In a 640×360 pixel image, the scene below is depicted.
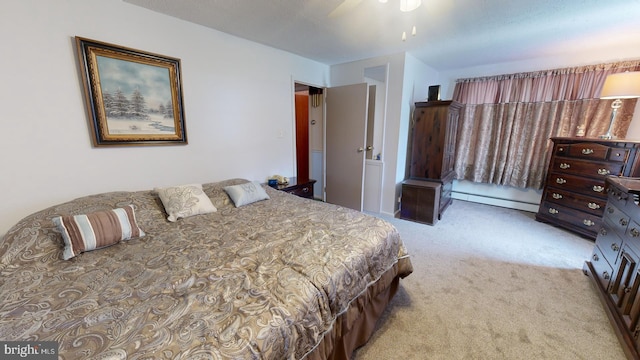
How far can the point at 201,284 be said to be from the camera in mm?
1096

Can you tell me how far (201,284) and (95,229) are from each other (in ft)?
2.96

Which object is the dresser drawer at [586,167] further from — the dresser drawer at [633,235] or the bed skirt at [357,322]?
the bed skirt at [357,322]

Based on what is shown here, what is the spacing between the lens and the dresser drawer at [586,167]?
103 inches

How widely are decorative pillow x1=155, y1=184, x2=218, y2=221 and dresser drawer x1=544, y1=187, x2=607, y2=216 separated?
401cm

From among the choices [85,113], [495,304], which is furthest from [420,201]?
[85,113]

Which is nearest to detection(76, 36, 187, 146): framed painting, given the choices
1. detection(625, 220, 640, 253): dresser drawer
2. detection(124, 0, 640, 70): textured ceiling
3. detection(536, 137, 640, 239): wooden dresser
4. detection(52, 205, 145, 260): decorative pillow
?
detection(124, 0, 640, 70): textured ceiling

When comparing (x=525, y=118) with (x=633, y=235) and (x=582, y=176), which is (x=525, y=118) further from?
(x=633, y=235)

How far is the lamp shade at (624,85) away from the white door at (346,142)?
257 centimetres

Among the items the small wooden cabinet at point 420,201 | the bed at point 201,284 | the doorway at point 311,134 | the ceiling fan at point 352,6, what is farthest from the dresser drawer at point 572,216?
the doorway at point 311,134

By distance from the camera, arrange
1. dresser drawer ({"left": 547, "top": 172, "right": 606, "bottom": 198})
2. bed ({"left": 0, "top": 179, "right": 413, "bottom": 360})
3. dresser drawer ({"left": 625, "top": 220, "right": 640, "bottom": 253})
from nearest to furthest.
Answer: bed ({"left": 0, "top": 179, "right": 413, "bottom": 360})
dresser drawer ({"left": 625, "top": 220, "right": 640, "bottom": 253})
dresser drawer ({"left": 547, "top": 172, "right": 606, "bottom": 198})

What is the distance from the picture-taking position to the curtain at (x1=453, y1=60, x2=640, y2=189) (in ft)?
10.2

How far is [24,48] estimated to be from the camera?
1.54 m

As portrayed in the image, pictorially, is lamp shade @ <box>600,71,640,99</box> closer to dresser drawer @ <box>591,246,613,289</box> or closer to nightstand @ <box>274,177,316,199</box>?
dresser drawer @ <box>591,246,613,289</box>

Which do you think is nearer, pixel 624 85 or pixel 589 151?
pixel 624 85
